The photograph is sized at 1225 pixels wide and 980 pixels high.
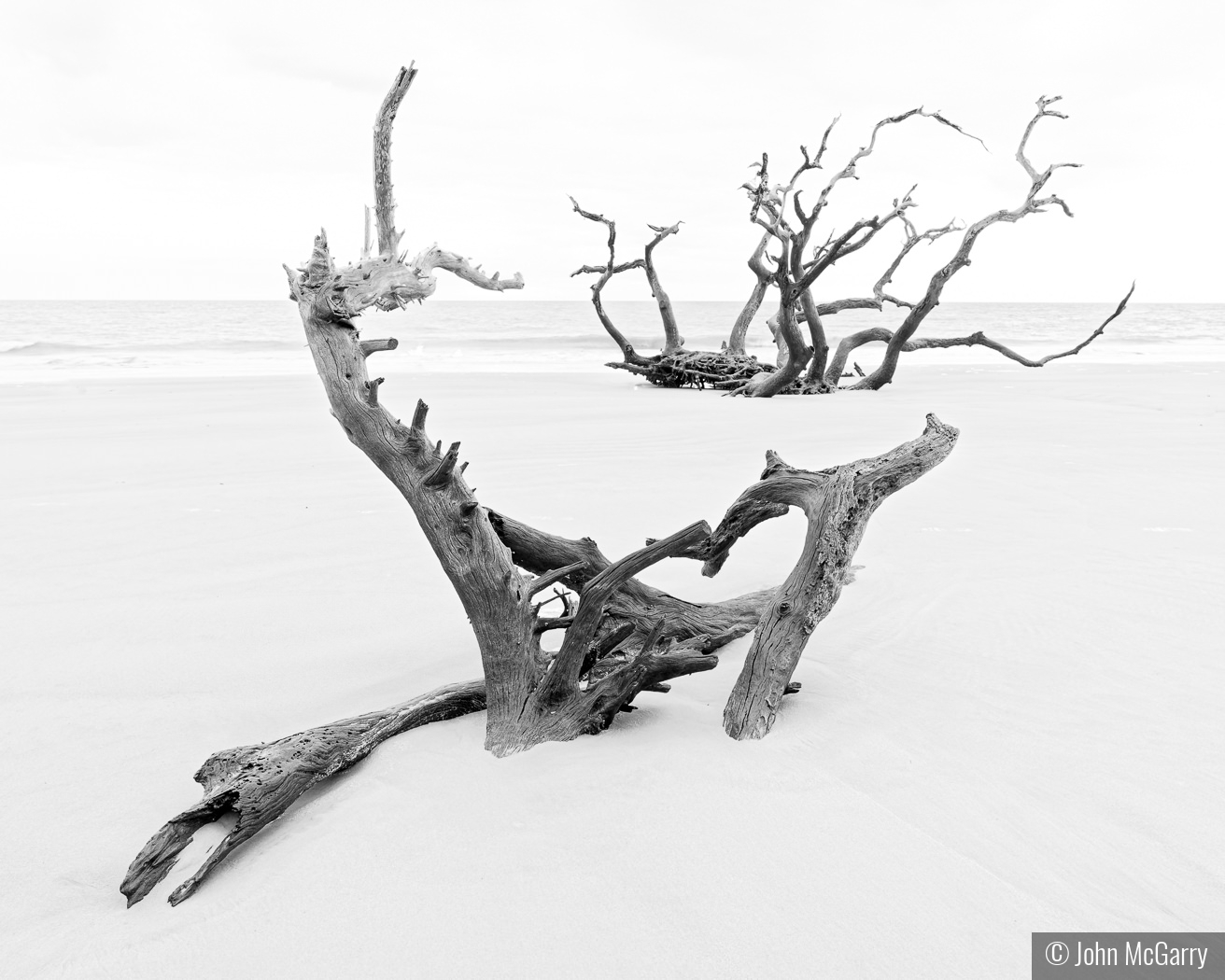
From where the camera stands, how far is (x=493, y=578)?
263 cm

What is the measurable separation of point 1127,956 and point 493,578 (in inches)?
67.7

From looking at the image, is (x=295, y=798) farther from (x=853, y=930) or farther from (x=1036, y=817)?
(x=1036, y=817)

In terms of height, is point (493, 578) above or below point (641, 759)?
above

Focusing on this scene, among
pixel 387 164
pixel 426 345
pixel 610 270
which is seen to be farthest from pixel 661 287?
pixel 426 345

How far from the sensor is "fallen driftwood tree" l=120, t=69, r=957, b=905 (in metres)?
2.48

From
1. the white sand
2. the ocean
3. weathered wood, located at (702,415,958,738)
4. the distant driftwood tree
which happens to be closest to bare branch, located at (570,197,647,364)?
the distant driftwood tree

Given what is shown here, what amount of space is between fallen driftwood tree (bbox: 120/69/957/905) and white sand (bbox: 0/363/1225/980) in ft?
0.36

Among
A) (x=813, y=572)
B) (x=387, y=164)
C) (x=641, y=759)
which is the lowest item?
(x=641, y=759)

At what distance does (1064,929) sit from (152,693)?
294cm

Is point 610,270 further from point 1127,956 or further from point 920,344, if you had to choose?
point 1127,956

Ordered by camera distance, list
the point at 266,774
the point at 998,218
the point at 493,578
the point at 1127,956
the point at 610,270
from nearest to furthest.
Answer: the point at 1127,956
the point at 266,774
the point at 493,578
the point at 998,218
the point at 610,270

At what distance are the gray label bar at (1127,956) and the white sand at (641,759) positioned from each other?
0.04 m

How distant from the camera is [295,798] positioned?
2.42m

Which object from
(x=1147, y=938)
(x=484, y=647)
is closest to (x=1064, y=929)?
(x=1147, y=938)
